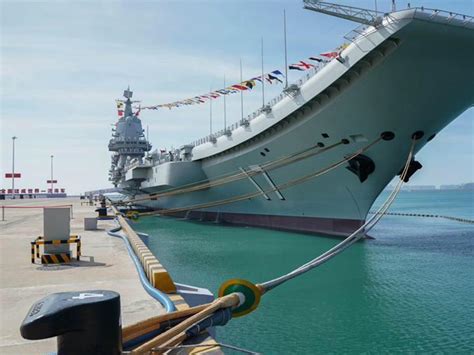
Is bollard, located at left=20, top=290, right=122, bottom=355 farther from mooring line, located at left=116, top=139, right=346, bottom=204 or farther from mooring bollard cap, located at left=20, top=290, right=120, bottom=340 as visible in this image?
mooring line, located at left=116, top=139, right=346, bottom=204

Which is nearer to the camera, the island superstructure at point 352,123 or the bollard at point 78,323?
the bollard at point 78,323

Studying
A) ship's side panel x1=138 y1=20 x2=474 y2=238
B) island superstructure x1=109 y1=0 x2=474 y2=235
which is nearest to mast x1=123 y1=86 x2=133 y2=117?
island superstructure x1=109 y1=0 x2=474 y2=235

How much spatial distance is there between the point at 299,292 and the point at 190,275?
3.26 meters

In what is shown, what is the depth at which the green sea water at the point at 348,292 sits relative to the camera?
6367 millimetres

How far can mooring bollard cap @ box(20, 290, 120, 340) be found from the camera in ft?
7.86

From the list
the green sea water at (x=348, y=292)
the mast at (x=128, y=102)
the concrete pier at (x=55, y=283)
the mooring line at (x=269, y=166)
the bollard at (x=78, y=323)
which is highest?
the mast at (x=128, y=102)

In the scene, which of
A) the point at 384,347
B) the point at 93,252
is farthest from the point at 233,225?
the point at 384,347

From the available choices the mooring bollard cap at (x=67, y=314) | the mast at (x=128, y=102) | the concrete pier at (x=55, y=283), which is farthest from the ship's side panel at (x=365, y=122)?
the mast at (x=128, y=102)

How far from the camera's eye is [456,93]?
12.9 meters

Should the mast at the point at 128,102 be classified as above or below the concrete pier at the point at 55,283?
above

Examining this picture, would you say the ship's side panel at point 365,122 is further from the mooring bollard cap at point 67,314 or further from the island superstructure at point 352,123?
the mooring bollard cap at point 67,314

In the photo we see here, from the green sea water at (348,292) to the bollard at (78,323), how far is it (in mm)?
3769

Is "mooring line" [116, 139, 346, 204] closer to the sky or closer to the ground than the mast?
closer to the ground

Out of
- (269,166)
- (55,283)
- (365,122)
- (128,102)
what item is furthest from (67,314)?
(128,102)
